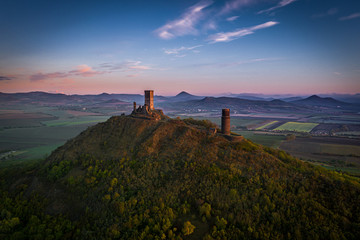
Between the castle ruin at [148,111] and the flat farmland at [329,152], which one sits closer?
the castle ruin at [148,111]

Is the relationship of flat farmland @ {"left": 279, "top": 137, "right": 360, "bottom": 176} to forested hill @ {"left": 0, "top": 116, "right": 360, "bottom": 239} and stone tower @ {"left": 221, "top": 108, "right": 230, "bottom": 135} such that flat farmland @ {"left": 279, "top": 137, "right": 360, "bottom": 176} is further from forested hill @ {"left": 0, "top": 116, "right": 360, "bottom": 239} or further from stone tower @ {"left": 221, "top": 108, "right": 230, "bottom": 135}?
stone tower @ {"left": 221, "top": 108, "right": 230, "bottom": 135}

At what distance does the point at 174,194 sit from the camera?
1029 inches

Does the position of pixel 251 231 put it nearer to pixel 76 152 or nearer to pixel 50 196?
pixel 50 196

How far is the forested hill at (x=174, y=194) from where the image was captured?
70.9 feet

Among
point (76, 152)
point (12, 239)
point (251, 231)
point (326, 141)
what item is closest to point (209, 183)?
point (251, 231)

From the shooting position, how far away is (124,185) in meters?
28.6

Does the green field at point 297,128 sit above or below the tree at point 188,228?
below

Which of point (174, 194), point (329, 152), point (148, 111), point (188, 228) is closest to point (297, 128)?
point (329, 152)

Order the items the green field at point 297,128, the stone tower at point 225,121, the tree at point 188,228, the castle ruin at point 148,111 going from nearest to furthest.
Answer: the tree at point 188,228
the stone tower at point 225,121
the castle ruin at point 148,111
the green field at point 297,128

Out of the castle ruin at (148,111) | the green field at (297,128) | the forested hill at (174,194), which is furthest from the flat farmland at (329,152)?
the castle ruin at (148,111)

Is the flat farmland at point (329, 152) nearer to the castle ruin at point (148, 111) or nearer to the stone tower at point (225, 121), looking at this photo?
the stone tower at point (225, 121)

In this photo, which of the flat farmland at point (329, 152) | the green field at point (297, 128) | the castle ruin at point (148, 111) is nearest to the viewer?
the castle ruin at point (148, 111)

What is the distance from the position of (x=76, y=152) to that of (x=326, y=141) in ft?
305

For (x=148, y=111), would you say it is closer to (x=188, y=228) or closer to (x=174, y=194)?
(x=174, y=194)
